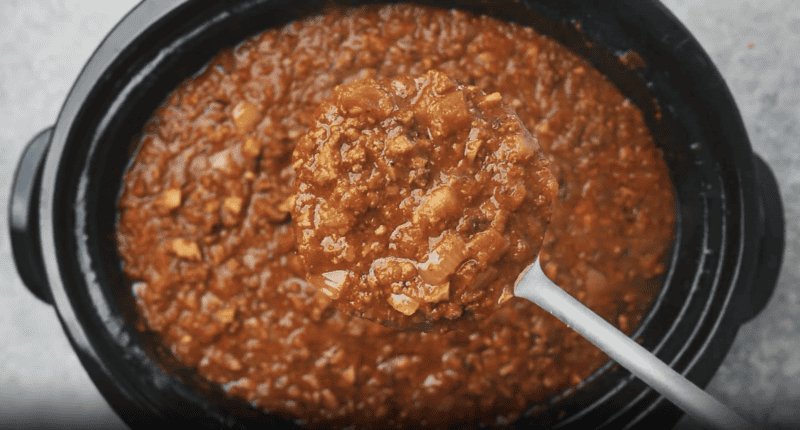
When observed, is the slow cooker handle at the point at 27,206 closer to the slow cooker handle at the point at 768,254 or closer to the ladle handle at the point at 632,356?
the ladle handle at the point at 632,356

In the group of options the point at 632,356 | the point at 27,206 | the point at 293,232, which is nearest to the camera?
the point at 632,356

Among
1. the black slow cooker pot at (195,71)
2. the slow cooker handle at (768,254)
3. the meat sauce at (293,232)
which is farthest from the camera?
the slow cooker handle at (768,254)

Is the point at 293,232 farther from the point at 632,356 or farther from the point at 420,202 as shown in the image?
the point at 632,356

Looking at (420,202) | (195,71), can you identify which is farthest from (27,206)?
(420,202)

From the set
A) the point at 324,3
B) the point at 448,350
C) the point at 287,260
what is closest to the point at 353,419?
the point at 448,350

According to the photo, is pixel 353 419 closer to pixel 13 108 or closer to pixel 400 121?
pixel 400 121

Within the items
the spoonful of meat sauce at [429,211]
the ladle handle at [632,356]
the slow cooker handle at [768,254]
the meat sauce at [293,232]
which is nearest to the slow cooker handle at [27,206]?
the meat sauce at [293,232]

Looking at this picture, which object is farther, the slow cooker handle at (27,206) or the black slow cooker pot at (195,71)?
the slow cooker handle at (27,206)
